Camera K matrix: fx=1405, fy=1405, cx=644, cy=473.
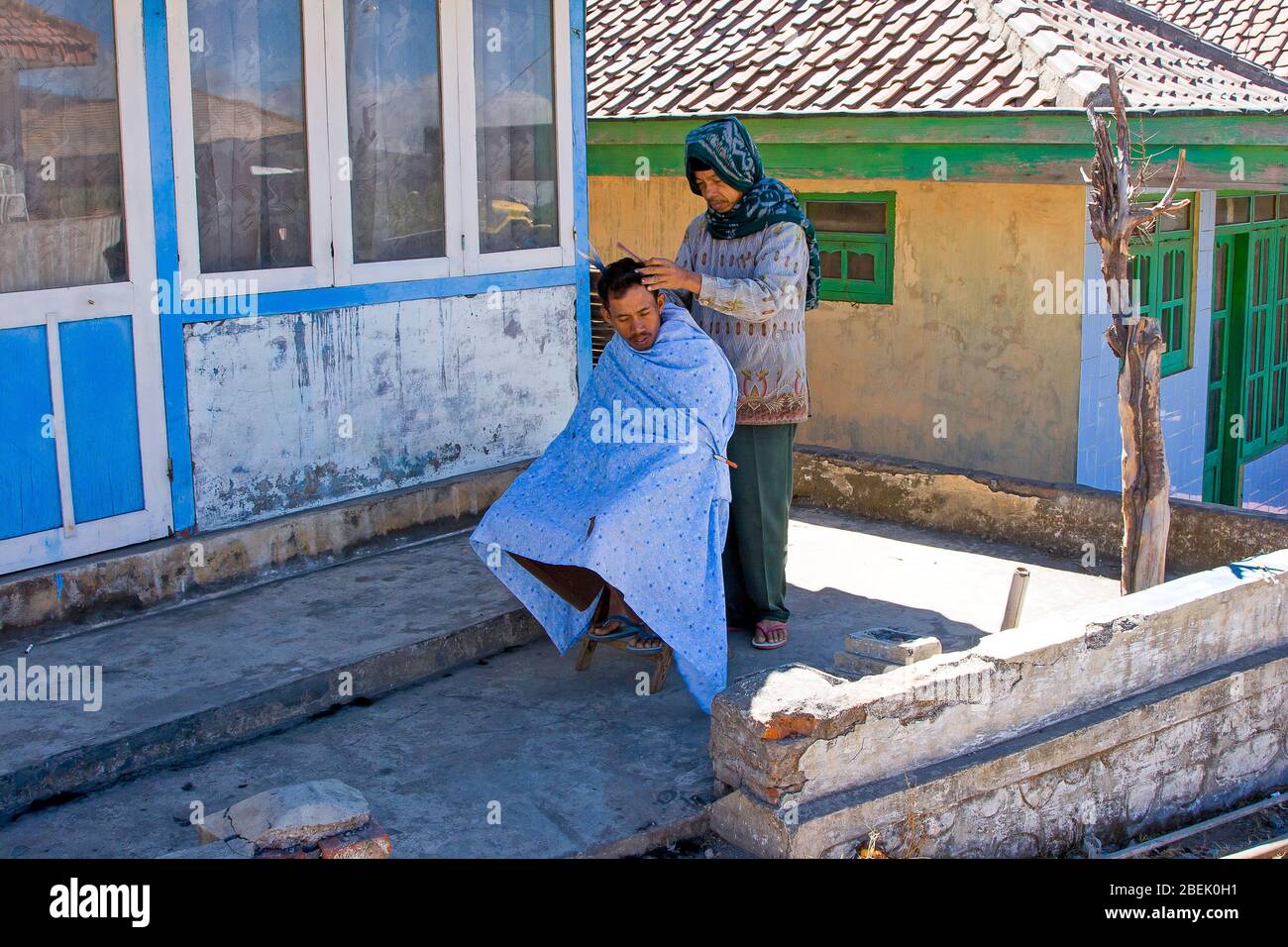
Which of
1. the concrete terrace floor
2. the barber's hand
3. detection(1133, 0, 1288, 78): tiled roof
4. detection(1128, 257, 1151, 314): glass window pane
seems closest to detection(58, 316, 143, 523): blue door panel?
the concrete terrace floor

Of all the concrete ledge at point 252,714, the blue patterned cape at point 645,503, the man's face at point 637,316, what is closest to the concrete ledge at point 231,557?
the concrete ledge at point 252,714

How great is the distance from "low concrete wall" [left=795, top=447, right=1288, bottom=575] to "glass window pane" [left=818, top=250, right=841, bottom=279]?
199 centimetres

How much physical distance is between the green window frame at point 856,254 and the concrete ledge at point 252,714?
4390 mm

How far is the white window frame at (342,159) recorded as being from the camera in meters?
5.73

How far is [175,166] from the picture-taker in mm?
5695

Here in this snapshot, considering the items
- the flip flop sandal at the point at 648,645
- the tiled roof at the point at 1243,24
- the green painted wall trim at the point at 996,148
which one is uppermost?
the tiled roof at the point at 1243,24

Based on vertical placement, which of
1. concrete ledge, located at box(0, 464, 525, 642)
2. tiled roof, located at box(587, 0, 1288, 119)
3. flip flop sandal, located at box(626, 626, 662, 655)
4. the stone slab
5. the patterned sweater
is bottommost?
flip flop sandal, located at box(626, 626, 662, 655)

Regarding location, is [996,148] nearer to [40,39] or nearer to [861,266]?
[861,266]

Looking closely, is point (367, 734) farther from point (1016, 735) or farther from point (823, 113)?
point (823, 113)

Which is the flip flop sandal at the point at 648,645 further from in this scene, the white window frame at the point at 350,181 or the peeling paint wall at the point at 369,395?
the white window frame at the point at 350,181

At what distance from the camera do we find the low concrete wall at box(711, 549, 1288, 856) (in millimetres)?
4137

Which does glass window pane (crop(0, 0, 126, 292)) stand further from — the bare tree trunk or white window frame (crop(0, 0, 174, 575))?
the bare tree trunk

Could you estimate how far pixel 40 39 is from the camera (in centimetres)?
525

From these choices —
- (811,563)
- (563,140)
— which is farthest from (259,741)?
(563,140)
